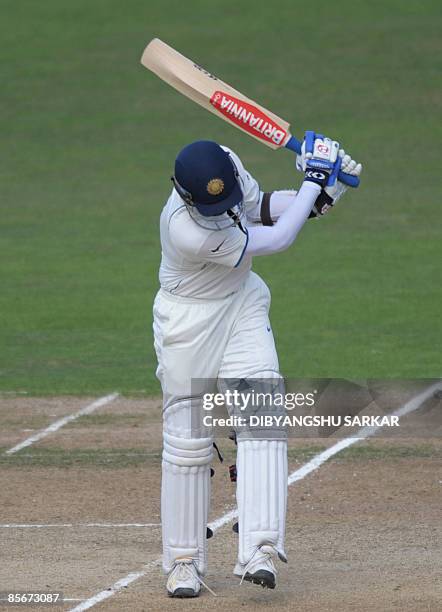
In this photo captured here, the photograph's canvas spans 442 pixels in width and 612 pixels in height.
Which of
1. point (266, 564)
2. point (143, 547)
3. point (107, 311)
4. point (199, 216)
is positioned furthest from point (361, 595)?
point (107, 311)

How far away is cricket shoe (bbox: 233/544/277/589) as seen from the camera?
6238 mm

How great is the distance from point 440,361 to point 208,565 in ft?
19.2

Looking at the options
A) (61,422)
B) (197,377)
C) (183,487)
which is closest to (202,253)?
(197,377)

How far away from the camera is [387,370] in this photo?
40.1 feet

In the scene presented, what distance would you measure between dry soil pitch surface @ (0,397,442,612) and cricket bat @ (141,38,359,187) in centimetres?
222

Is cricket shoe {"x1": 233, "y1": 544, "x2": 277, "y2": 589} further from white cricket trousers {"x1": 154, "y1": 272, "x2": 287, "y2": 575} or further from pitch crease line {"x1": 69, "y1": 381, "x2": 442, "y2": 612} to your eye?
pitch crease line {"x1": 69, "y1": 381, "x2": 442, "y2": 612}

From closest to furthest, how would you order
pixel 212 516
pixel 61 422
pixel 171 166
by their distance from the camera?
pixel 212 516
pixel 61 422
pixel 171 166

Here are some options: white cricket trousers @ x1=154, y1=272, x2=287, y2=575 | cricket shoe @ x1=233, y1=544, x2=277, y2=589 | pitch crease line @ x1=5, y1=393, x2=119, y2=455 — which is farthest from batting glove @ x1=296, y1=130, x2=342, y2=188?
pitch crease line @ x1=5, y1=393, x2=119, y2=455

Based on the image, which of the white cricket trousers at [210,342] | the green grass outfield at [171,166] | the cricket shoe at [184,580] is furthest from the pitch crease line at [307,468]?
the green grass outfield at [171,166]

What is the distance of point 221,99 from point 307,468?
3.01 m

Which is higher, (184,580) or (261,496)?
(261,496)

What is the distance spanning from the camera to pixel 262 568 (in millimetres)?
6258

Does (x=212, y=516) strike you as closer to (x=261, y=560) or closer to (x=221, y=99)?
(x=261, y=560)

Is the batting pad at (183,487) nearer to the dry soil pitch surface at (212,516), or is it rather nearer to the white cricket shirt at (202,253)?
the dry soil pitch surface at (212,516)
